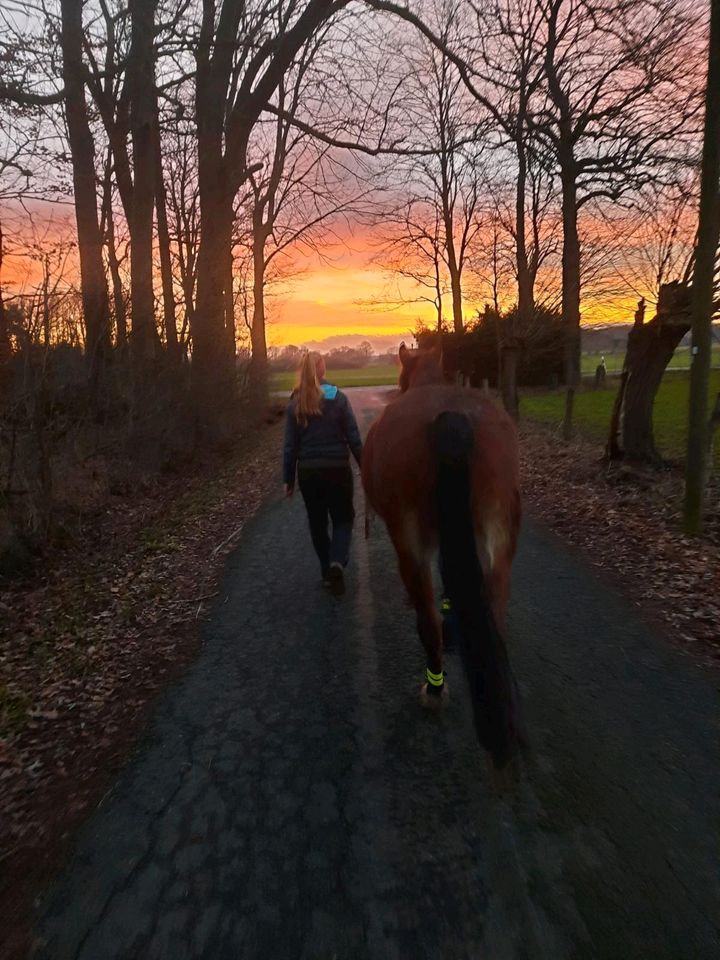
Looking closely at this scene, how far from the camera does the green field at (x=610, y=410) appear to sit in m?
13.9

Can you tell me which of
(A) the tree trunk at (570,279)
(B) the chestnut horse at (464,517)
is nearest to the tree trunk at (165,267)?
(A) the tree trunk at (570,279)

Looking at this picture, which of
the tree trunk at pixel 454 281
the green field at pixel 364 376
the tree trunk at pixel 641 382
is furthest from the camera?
the green field at pixel 364 376

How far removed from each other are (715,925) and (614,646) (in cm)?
248

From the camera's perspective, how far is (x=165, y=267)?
20.0m

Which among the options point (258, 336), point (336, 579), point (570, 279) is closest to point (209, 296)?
point (570, 279)

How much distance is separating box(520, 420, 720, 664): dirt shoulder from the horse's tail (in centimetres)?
249

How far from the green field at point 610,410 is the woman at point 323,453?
27.7ft

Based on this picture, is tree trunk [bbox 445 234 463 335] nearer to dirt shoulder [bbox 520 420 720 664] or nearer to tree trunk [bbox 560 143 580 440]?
tree trunk [bbox 560 143 580 440]

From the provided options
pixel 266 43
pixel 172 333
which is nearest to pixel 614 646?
pixel 172 333

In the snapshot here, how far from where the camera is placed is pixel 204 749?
364cm

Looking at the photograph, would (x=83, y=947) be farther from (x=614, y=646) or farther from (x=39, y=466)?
(x=39, y=466)

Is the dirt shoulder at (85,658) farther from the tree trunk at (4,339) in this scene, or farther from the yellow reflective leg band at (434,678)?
the tree trunk at (4,339)

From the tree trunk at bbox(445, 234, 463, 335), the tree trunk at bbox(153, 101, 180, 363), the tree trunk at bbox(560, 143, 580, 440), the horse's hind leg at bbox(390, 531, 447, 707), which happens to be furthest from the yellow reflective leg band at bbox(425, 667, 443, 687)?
the tree trunk at bbox(445, 234, 463, 335)

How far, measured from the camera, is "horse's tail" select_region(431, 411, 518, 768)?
2.77 m
